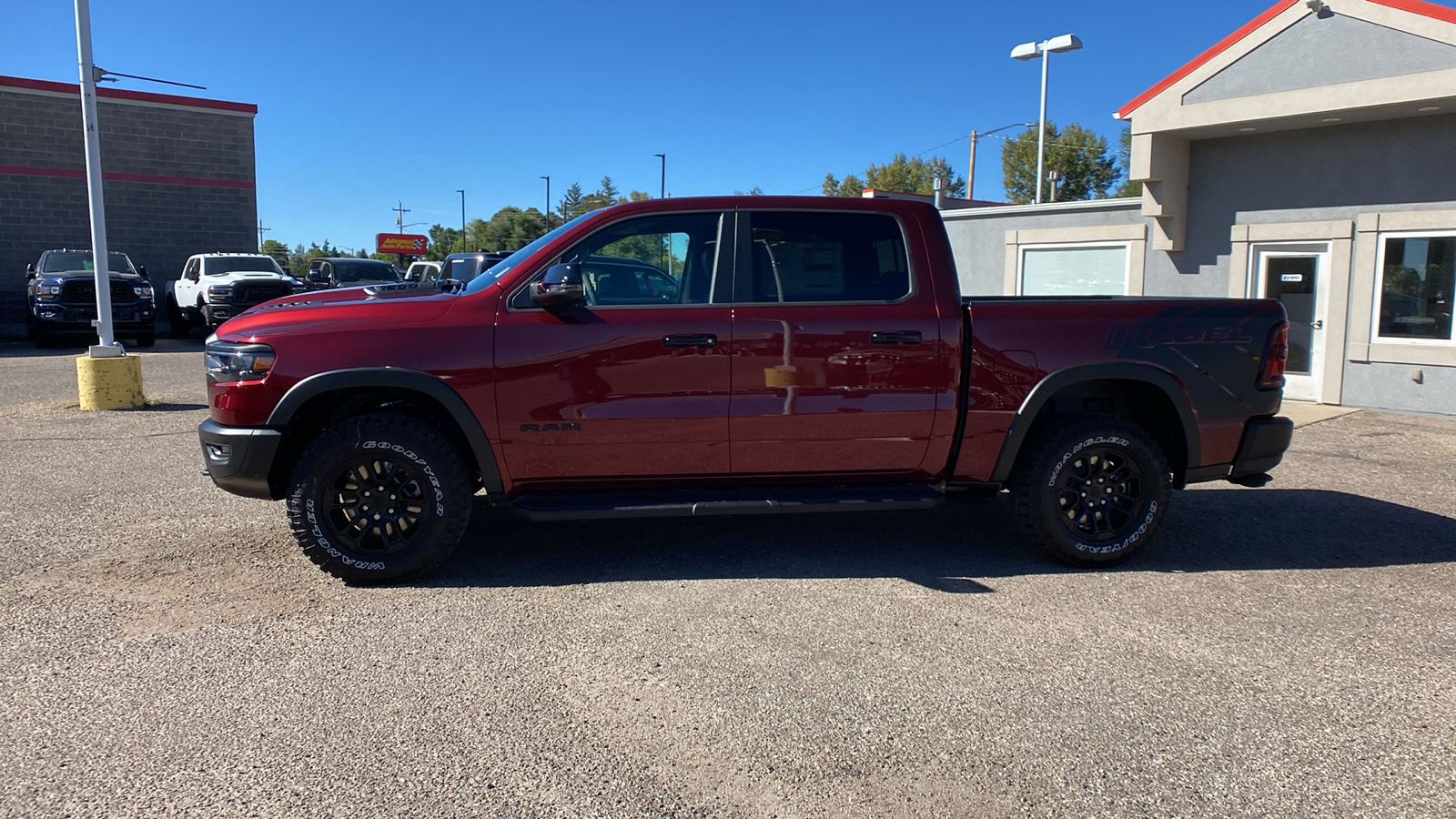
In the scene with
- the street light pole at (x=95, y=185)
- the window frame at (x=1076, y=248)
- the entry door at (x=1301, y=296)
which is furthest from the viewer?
the window frame at (x=1076, y=248)

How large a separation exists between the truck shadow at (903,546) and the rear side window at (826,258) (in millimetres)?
1459

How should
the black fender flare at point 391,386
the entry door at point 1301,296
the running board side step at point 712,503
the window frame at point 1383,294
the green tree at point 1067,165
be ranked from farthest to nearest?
the green tree at point 1067,165 → the entry door at point 1301,296 → the window frame at point 1383,294 → the running board side step at point 712,503 → the black fender flare at point 391,386

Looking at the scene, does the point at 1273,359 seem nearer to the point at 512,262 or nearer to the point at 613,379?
the point at 613,379

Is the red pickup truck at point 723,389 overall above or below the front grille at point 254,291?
below

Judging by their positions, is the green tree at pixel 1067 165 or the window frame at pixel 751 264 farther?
the green tree at pixel 1067 165

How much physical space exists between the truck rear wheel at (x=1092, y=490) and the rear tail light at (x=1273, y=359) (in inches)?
29.0

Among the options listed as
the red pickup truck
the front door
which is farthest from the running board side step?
the front door

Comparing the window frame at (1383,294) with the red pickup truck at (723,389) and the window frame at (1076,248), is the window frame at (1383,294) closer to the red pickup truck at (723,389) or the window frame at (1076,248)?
the window frame at (1076,248)

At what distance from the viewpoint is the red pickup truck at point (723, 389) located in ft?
15.4

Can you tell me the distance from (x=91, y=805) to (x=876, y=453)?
3567 millimetres

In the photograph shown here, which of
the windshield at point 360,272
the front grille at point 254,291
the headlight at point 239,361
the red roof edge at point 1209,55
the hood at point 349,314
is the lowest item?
the headlight at point 239,361

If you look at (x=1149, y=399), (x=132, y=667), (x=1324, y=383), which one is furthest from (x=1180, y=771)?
(x=1324, y=383)

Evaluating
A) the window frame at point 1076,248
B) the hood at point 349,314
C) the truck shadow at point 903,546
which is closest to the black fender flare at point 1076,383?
the truck shadow at point 903,546

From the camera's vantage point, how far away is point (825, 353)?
4.88 metres
